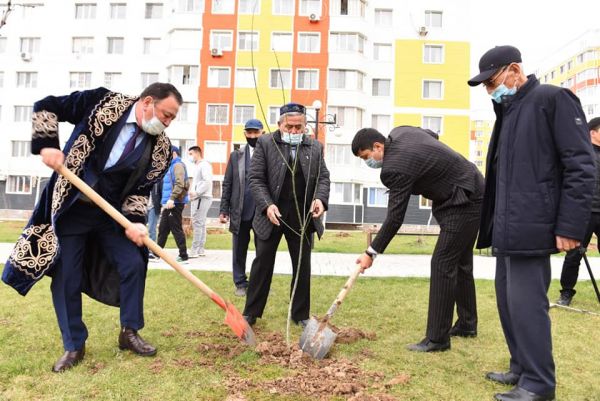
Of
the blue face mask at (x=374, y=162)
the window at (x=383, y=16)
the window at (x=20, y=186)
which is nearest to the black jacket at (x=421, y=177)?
the blue face mask at (x=374, y=162)

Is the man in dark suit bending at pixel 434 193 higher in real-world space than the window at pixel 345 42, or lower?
lower

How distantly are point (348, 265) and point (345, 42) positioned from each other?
27.2 metres

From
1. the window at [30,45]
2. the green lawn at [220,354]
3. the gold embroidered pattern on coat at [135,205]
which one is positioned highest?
the window at [30,45]

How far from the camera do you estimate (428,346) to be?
3828mm

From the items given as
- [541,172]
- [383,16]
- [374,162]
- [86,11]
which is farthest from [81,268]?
[86,11]

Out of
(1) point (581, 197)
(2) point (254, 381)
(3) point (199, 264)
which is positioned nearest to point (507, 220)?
(1) point (581, 197)

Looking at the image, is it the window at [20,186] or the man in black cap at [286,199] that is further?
the window at [20,186]

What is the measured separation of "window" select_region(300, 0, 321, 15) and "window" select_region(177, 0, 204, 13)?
6969 mm

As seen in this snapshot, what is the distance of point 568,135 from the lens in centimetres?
270

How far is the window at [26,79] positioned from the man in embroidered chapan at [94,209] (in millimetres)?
38025

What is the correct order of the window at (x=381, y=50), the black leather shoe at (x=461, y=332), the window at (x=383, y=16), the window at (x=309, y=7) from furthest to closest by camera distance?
the window at (x=383, y=16) < the window at (x=381, y=50) < the window at (x=309, y=7) < the black leather shoe at (x=461, y=332)

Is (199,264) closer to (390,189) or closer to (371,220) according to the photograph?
(390,189)

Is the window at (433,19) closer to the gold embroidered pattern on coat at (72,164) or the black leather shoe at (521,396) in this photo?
the gold embroidered pattern on coat at (72,164)

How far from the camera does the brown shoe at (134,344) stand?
3525 millimetres
